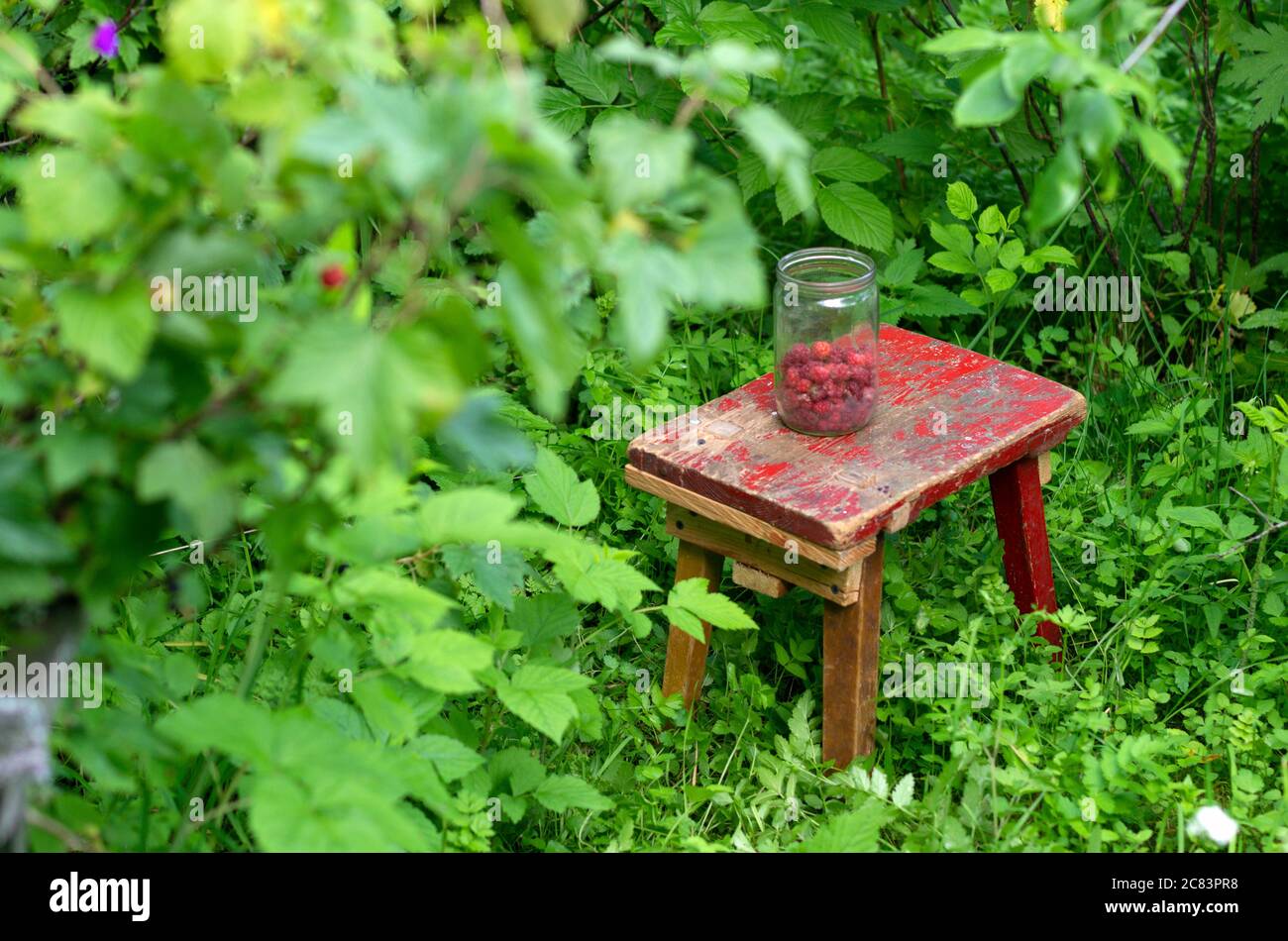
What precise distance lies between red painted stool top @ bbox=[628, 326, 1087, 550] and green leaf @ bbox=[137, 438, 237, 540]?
106 cm

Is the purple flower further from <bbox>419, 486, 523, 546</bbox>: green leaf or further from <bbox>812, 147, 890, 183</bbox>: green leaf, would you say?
<bbox>812, 147, 890, 183</bbox>: green leaf

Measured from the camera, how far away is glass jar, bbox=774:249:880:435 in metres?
2.41

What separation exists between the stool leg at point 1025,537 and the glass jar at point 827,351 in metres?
0.35

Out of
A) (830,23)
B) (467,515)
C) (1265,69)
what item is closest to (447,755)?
(467,515)

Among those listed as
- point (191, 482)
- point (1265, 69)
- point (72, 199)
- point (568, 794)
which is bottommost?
point (568, 794)

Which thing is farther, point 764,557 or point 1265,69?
point 1265,69

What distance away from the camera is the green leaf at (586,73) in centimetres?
312

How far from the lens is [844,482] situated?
2.30m

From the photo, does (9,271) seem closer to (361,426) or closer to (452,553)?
(452,553)

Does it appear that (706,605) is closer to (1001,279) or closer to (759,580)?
(759,580)

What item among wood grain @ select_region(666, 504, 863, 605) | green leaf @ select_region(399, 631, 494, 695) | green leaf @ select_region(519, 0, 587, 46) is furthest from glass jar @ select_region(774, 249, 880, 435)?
green leaf @ select_region(519, 0, 587, 46)

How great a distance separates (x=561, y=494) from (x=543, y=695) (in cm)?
43

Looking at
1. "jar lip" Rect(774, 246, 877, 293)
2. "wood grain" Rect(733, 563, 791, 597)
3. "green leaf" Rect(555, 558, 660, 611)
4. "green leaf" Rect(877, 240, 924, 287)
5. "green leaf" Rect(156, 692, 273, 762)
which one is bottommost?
"wood grain" Rect(733, 563, 791, 597)

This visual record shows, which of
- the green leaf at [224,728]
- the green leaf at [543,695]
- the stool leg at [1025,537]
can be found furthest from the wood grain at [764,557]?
the green leaf at [224,728]
